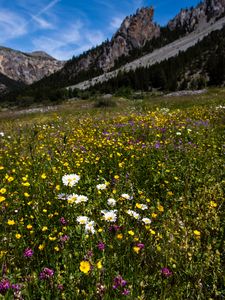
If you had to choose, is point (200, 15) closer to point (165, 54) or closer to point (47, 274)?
point (165, 54)

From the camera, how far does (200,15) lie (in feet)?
589

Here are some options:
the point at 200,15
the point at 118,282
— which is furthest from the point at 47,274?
the point at 200,15

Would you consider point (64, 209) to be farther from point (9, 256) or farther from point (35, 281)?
point (35, 281)

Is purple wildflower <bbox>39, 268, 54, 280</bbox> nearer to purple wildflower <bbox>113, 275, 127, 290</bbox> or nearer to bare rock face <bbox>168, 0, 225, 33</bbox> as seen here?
purple wildflower <bbox>113, 275, 127, 290</bbox>

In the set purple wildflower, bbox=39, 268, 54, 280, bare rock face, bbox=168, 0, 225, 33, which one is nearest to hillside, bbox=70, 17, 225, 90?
bare rock face, bbox=168, 0, 225, 33

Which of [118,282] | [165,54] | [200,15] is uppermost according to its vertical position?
[200,15]

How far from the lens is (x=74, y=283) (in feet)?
8.18

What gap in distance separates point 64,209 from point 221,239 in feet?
6.48

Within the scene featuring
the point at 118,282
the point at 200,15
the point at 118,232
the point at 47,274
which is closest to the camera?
the point at 118,282

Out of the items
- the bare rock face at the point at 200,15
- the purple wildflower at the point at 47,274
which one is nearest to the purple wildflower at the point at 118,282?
the purple wildflower at the point at 47,274

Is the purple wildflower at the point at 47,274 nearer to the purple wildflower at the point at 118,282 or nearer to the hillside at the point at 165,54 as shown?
the purple wildflower at the point at 118,282

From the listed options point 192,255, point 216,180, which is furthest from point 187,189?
point 192,255

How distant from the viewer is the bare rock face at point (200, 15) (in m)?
173

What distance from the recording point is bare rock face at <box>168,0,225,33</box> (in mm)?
172750
